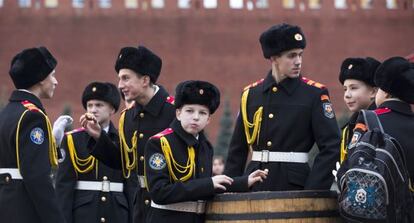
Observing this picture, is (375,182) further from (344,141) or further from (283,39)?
(283,39)

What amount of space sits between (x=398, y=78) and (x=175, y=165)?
3.87ft

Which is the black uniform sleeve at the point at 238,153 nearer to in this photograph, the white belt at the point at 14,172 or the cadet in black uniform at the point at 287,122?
the cadet in black uniform at the point at 287,122

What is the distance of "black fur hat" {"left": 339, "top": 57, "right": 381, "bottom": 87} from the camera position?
24.4 ft

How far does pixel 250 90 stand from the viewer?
7352 millimetres

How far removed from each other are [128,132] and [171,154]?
3.08 feet

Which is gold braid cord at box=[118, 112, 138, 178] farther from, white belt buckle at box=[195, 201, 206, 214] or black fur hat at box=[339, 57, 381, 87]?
black fur hat at box=[339, 57, 381, 87]

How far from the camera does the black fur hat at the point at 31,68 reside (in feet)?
23.1

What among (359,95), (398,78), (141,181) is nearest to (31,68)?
(141,181)

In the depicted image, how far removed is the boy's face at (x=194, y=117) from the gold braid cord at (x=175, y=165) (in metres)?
0.12

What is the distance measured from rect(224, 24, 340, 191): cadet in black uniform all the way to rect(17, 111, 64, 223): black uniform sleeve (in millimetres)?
1032

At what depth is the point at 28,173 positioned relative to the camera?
6770 mm

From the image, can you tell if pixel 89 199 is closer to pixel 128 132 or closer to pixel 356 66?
pixel 128 132

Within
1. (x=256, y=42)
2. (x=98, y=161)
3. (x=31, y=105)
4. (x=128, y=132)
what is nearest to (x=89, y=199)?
(x=98, y=161)

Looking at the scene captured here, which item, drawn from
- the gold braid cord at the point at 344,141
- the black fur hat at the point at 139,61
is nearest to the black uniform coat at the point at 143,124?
the black fur hat at the point at 139,61
